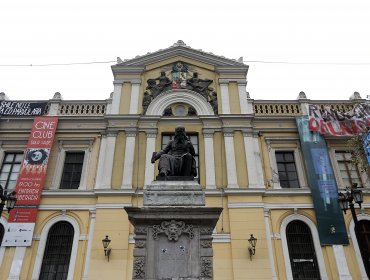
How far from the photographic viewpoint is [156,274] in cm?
711

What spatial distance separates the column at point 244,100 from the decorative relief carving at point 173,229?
11.3 m

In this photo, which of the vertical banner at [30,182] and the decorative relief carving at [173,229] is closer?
the decorative relief carving at [173,229]

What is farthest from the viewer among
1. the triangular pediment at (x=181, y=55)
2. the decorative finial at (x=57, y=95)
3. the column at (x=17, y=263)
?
the triangular pediment at (x=181, y=55)

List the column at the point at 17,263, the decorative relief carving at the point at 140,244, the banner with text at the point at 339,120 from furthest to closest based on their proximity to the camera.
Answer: the banner with text at the point at 339,120 → the column at the point at 17,263 → the decorative relief carving at the point at 140,244

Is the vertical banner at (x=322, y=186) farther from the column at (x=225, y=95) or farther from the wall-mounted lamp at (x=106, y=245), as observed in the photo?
the wall-mounted lamp at (x=106, y=245)

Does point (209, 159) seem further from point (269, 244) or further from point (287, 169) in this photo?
point (269, 244)

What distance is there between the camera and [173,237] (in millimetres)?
7406

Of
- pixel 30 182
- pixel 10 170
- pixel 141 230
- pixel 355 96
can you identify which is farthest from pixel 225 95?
pixel 141 230

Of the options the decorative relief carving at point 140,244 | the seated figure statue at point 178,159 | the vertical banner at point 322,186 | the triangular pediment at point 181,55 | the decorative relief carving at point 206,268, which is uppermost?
the triangular pediment at point 181,55

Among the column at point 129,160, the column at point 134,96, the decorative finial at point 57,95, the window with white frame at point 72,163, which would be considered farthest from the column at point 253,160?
the decorative finial at point 57,95

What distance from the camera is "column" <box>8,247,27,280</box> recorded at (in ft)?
46.2

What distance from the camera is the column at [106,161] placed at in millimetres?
16000

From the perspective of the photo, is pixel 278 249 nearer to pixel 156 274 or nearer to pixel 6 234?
pixel 156 274

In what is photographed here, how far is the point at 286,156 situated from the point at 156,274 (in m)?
12.0
